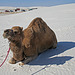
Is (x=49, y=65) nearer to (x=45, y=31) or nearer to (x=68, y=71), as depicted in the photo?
(x=68, y=71)

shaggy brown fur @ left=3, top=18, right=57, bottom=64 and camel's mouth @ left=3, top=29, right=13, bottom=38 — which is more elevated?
camel's mouth @ left=3, top=29, right=13, bottom=38

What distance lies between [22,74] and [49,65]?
2.96 feet

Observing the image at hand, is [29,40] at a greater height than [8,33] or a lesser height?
lesser

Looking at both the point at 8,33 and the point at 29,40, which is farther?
the point at 29,40

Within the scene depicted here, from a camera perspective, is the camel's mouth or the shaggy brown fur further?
the shaggy brown fur

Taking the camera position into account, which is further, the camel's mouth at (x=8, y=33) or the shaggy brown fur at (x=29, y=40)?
the shaggy brown fur at (x=29, y=40)

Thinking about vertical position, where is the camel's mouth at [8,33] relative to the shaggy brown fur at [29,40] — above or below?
above

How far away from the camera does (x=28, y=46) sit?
3701mm

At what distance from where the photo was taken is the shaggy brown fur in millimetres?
3113

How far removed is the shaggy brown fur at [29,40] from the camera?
3113 mm

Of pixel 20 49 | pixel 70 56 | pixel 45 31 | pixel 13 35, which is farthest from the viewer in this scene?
pixel 45 31

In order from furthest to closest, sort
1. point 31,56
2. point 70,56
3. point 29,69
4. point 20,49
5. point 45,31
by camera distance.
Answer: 1. point 45,31
2. point 70,56
3. point 31,56
4. point 29,69
5. point 20,49

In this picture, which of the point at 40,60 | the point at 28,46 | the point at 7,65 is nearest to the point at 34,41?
the point at 28,46

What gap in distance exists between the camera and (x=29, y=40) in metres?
3.82
